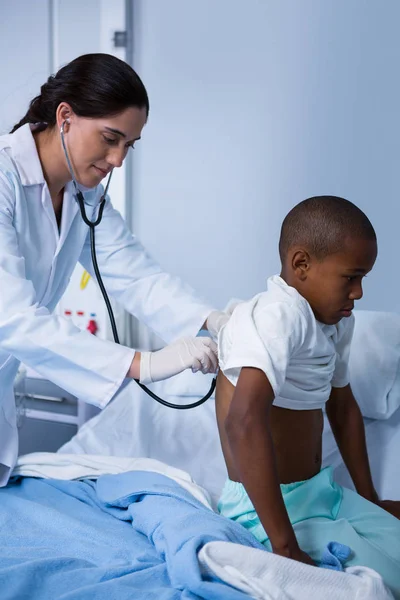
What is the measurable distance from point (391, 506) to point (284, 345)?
528 mm

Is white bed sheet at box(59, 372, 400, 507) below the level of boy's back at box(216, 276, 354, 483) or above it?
below

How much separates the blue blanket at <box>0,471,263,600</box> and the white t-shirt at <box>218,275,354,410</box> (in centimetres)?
26

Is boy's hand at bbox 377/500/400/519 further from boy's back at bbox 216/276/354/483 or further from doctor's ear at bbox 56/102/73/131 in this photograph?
doctor's ear at bbox 56/102/73/131

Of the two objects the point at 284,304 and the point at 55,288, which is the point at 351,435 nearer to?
the point at 284,304

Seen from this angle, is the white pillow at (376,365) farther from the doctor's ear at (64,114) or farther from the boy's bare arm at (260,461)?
the doctor's ear at (64,114)

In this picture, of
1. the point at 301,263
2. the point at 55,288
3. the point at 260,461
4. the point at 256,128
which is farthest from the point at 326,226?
the point at 256,128

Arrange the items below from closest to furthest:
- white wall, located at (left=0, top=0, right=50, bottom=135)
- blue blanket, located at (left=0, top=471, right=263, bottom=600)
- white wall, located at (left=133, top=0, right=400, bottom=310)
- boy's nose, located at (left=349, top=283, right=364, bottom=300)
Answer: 1. blue blanket, located at (left=0, top=471, right=263, bottom=600)
2. boy's nose, located at (left=349, top=283, right=364, bottom=300)
3. white wall, located at (left=133, top=0, right=400, bottom=310)
4. white wall, located at (left=0, top=0, right=50, bottom=135)

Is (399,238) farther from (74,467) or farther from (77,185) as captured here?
(74,467)

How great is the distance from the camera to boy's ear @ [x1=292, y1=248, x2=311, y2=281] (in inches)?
50.6

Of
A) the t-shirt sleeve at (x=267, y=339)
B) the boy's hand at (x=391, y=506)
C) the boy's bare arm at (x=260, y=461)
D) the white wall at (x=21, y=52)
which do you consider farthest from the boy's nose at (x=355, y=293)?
the white wall at (x=21, y=52)

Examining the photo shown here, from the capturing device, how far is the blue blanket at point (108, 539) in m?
1.06

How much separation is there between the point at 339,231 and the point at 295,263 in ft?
0.33

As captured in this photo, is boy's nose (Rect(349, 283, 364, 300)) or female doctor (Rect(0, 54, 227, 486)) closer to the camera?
boy's nose (Rect(349, 283, 364, 300))

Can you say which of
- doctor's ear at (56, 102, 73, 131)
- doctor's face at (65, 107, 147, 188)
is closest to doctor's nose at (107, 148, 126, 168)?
doctor's face at (65, 107, 147, 188)
